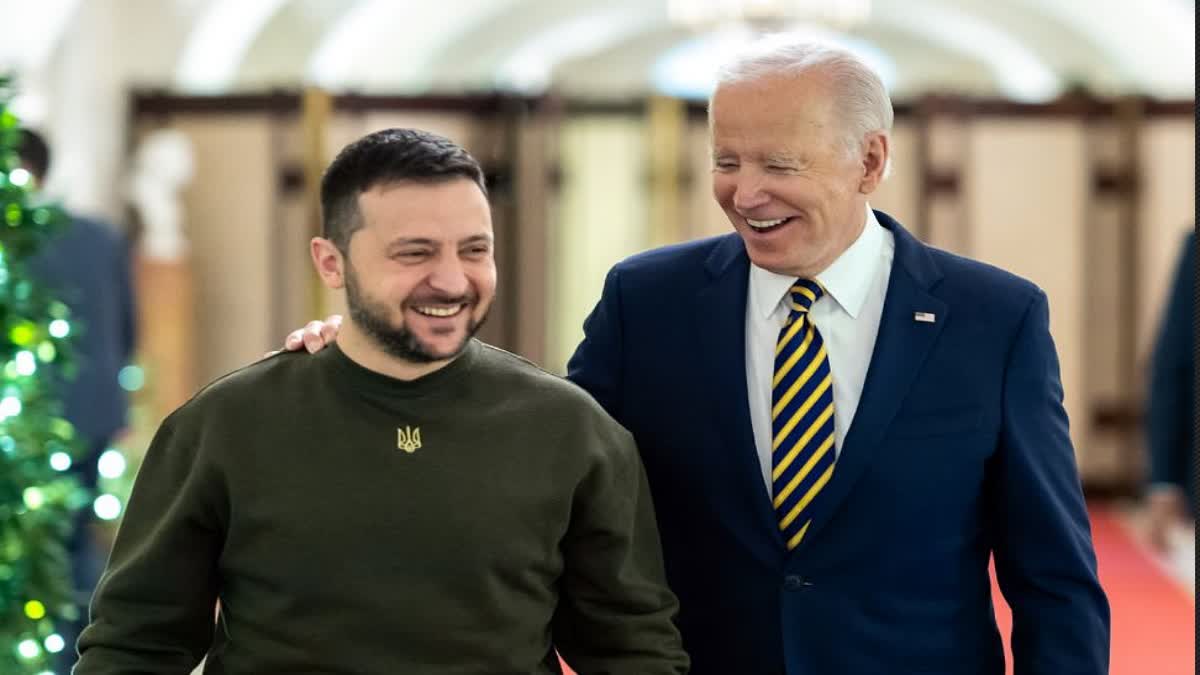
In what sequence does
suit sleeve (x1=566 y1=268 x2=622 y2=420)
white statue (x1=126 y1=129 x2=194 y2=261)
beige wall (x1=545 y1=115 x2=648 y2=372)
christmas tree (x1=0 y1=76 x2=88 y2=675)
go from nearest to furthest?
suit sleeve (x1=566 y1=268 x2=622 y2=420) → christmas tree (x1=0 y1=76 x2=88 y2=675) → white statue (x1=126 y1=129 x2=194 y2=261) → beige wall (x1=545 y1=115 x2=648 y2=372)

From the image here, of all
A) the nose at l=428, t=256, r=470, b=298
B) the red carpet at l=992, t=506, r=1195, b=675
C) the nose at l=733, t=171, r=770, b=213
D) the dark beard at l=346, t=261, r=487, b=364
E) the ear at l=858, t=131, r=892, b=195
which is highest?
the ear at l=858, t=131, r=892, b=195

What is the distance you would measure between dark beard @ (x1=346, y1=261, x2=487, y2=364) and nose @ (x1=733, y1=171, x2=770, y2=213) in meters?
0.41

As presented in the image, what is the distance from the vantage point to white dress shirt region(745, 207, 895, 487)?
2.78 meters

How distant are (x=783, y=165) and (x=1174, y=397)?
6.43ft

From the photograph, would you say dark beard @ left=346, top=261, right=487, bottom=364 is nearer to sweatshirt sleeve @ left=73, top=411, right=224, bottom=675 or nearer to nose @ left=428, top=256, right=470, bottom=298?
nose @ left=428, top=256, right=470, bottom=298

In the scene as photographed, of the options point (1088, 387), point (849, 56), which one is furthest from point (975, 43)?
point (849, 56)

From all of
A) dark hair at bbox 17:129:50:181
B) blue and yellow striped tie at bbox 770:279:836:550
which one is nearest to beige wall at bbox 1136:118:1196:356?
dark hair at bbox 17:129:50:181

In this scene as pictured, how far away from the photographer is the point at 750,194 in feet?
8.66

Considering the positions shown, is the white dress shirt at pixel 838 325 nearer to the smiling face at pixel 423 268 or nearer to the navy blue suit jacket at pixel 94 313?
the smiling face at pixel 423 268

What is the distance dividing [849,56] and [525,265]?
737 cm

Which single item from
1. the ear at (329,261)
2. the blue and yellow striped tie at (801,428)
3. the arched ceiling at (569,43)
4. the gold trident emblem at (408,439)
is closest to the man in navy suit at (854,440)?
the blue and yellow striped tie at (801,428)

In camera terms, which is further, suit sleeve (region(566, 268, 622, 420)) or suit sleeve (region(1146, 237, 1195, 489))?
suit sleeve (region(1146, 237, 1195, 489))

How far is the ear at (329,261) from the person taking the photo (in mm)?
2600

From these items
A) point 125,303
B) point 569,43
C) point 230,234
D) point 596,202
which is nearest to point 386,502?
point 125,303
